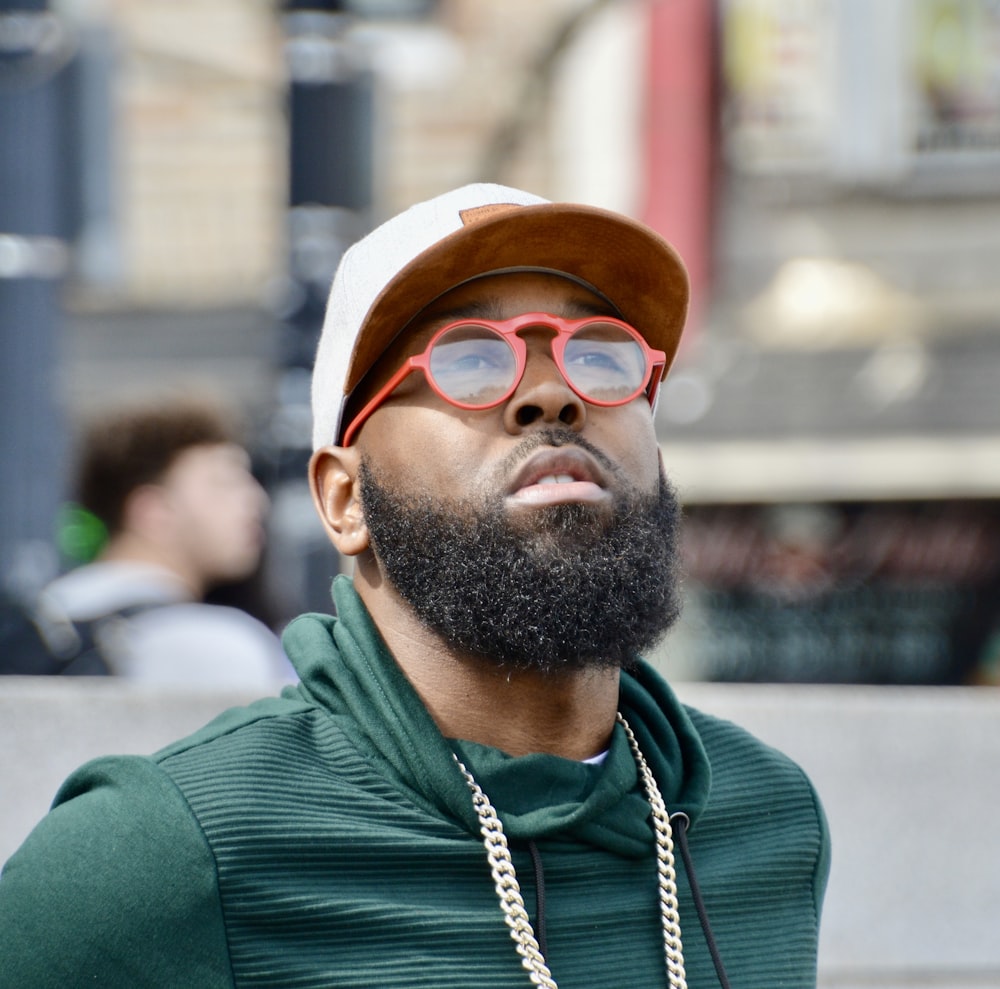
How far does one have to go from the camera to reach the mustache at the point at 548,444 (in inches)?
83.2

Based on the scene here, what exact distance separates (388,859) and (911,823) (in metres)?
2.29

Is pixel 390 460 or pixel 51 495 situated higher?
pixel 390 460

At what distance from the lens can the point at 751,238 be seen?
10133 mm

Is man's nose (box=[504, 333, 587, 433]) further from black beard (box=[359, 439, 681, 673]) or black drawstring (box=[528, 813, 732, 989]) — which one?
black drawstring (box=[528, 813, 732, 989])

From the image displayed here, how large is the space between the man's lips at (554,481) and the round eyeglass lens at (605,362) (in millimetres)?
94

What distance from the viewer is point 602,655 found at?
214 cm

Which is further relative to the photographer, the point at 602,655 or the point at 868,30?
the point at 868,30

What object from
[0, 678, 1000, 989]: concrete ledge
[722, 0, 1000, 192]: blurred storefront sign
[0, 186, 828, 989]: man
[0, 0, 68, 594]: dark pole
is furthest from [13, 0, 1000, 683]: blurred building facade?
[0, 186, 828, 989]: man

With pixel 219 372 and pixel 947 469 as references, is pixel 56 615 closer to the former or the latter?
pixel 219 372

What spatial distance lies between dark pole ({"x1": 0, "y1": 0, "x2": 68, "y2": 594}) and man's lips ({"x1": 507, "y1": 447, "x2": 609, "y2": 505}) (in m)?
2.63

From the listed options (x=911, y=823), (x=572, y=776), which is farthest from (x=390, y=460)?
(x=911, y=823)

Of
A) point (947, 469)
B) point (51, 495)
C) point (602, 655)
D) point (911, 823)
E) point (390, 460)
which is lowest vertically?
point (947, 469)

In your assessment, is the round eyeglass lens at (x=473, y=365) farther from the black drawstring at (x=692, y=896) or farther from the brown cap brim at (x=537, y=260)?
the black drawstring at (x=692, y=896)

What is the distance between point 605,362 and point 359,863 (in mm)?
689
